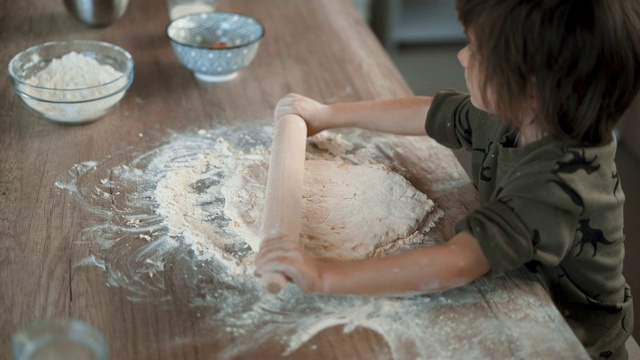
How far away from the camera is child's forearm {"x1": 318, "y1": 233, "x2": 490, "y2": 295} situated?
1.01 meters

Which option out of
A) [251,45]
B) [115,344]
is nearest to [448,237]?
[115,344]

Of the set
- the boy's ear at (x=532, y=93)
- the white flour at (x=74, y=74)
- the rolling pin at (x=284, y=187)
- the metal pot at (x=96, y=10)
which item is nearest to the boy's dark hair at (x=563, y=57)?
the boy's ear at (x=532, y=93)

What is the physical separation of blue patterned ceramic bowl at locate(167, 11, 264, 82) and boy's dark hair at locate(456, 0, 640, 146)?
0.65m

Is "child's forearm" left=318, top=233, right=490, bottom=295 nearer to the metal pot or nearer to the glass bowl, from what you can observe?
the glass bowl

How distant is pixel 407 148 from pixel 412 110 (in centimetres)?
7

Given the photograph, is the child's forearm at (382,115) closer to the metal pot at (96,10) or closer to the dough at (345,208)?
the dough at (345,208)

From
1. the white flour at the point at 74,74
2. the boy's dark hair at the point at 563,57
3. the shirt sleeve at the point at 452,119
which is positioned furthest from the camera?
the white flour at the point at 74,74

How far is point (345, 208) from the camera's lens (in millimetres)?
1221

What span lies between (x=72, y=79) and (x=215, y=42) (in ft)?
1.17

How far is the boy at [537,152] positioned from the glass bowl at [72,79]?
588mm

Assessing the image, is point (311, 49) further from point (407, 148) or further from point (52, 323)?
point (52, 323)

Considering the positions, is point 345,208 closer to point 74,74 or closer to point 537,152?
point 537,152

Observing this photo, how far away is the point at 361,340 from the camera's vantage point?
97 centimetres

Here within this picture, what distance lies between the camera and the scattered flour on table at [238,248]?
98cm
